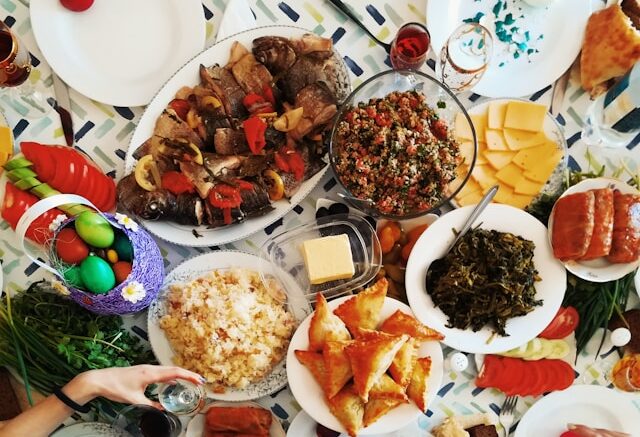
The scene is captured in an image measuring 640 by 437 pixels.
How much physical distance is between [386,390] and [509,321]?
51 centimetres

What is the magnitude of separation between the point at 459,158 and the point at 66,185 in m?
1.33

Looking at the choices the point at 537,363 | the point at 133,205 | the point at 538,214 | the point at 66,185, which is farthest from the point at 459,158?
the point at 66,185

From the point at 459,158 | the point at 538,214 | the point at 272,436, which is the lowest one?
the point at 272,436

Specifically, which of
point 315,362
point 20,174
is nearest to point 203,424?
point 315,362

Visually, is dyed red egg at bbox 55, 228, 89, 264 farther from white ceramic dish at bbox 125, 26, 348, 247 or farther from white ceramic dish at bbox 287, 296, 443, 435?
white ceramic dish at bbox 287, 296, 443, 435

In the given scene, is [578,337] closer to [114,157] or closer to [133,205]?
[133,205]

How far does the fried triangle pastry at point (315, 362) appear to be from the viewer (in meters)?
1.86

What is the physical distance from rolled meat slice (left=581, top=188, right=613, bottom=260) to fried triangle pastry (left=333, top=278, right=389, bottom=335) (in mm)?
696

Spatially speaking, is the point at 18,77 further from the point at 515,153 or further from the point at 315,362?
the point at 515,153

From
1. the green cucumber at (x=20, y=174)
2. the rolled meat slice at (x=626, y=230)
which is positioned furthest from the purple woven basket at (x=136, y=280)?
the rolled meat slice at (x=626, y=230)

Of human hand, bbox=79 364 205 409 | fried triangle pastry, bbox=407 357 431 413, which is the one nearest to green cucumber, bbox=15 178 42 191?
human hand, bbox=79 364 205 409

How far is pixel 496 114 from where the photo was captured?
79.7 inches

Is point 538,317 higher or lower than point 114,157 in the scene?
lower

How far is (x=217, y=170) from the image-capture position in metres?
1.94
